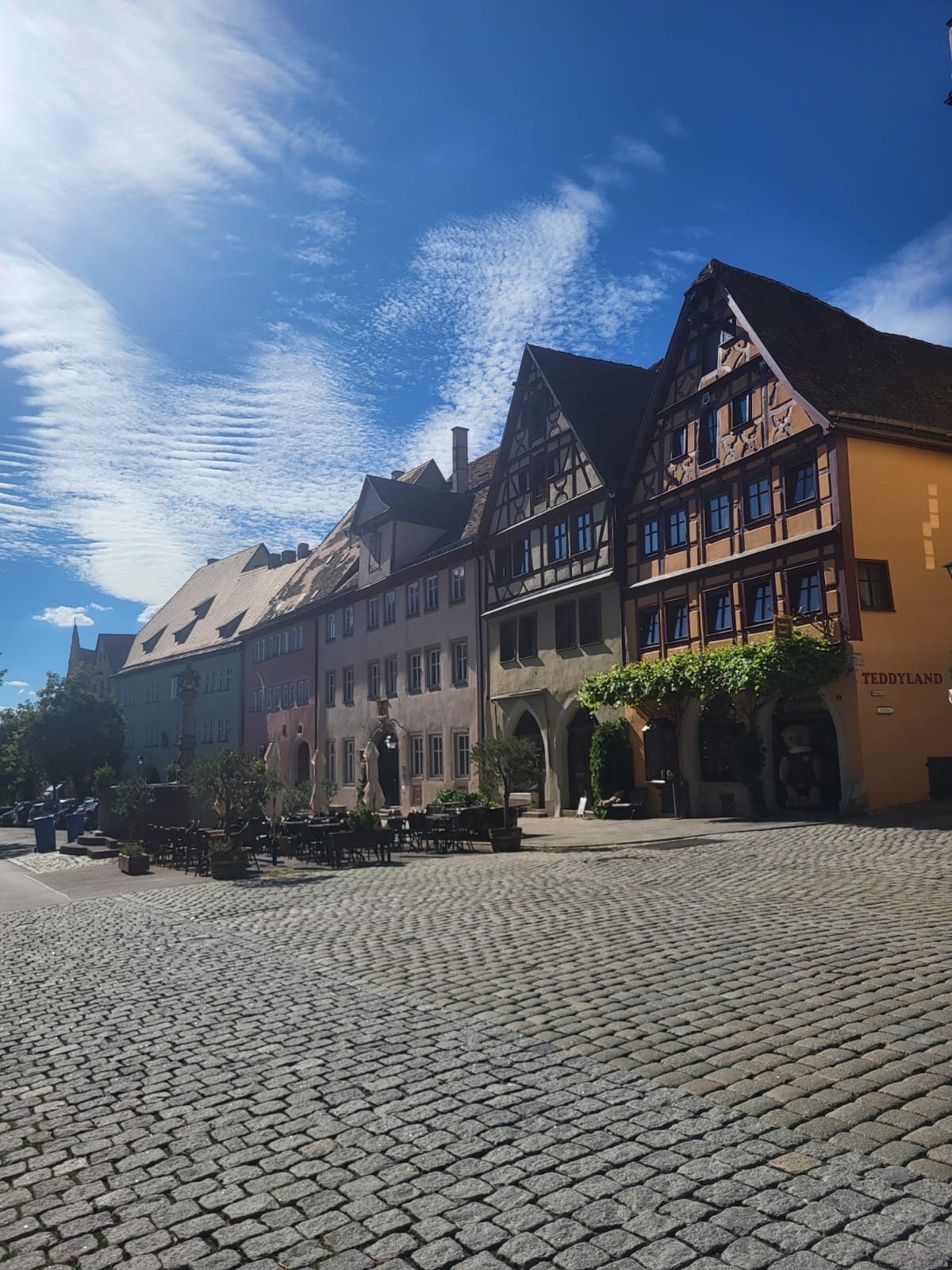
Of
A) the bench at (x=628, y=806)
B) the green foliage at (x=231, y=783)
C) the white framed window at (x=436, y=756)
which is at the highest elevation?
the white framed window at (x=436, y=756)

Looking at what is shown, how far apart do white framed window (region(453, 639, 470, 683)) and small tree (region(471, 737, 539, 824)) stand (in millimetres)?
13605

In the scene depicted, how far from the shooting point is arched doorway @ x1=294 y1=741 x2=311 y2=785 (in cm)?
4834

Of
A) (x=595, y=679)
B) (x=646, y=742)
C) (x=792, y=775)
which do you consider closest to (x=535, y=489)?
(x=595, y=679)

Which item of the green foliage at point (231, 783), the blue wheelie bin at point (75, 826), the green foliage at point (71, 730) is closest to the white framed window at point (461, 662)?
the blue wheelie bin at point (75, 826)

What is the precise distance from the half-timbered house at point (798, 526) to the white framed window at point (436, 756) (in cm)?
1099

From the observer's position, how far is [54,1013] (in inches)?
290

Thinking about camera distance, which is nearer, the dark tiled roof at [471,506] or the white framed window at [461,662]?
the white framed window at [461,662]

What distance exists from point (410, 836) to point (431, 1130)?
18645 mm

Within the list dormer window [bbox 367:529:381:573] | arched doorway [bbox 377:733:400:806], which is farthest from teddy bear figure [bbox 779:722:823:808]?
dormer window [bbox 367:529:381:573]

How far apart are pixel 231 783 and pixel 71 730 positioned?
3527cm

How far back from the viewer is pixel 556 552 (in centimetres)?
3128

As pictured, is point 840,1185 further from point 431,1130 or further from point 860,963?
point 860,963

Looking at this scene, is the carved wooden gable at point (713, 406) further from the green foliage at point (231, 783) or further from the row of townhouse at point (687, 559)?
the green foliage at point (231, 783)

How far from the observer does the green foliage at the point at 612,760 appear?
89.0 feet
